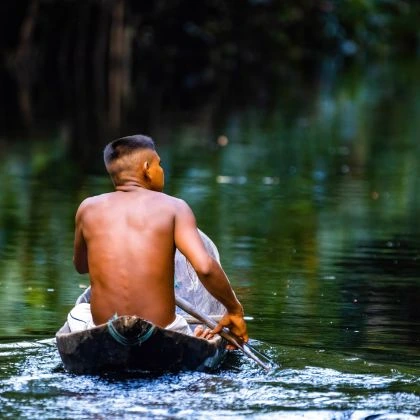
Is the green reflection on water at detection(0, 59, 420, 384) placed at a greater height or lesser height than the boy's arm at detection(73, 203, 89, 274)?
lesser

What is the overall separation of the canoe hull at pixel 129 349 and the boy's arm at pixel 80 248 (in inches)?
18.8

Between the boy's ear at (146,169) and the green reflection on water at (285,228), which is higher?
the boy's ear at (146,169)

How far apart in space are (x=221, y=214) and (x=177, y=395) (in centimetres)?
790

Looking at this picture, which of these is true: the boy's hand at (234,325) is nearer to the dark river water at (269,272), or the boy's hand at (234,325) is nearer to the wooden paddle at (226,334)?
the wooden paddle at (226,334)

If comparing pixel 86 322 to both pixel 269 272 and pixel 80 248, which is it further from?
pixel 269 272

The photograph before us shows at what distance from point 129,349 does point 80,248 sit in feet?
2.76

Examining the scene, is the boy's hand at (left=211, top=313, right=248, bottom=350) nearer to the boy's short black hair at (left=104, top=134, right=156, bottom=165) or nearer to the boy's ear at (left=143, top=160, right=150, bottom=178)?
the boy's ear at (left=143, top=160, right=150, bottom=178)

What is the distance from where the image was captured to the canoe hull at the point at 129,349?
22.8ft

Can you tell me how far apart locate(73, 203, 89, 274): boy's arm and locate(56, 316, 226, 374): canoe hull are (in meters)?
0.48

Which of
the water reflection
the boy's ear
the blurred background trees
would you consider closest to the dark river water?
the water reflection

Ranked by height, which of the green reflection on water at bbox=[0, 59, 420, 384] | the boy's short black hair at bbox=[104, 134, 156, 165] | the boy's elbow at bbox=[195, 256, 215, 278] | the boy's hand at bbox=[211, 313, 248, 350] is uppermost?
the boy's short black hair at bbox=[104, 134, 156, 165]

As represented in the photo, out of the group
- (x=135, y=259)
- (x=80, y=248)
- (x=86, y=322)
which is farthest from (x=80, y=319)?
(x=135, y=259)

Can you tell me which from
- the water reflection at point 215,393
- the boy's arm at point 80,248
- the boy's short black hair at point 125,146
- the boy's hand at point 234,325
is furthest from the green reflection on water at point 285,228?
the boy's short black hair at point 125,146

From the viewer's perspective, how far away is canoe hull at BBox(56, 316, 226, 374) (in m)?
6.94
